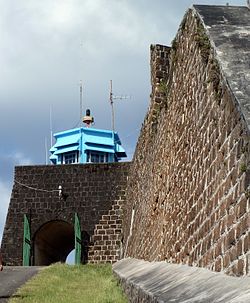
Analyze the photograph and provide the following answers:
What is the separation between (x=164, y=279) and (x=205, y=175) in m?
1.00

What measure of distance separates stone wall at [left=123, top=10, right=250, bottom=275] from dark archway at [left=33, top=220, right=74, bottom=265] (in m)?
12.0

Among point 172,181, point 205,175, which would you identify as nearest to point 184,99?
point 172,181

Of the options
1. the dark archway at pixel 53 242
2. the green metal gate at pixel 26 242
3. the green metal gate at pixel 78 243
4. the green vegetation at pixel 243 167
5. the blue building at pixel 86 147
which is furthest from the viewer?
the blue building at pixel 86 147

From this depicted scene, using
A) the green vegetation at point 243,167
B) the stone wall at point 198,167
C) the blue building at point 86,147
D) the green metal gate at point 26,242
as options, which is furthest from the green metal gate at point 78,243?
the green vegetation at point 243,167

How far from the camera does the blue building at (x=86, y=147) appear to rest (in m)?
27.7

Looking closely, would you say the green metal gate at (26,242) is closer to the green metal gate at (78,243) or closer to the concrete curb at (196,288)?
the green metal gate at (78,243)

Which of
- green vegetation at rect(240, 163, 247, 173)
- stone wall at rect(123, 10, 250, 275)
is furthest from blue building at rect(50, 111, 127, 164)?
green vegetation at rect(240, 163, 247, 173)

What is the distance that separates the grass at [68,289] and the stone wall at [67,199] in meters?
6.97

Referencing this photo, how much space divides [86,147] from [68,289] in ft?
56.1

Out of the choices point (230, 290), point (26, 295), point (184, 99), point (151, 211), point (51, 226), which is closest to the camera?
point (230, 290)

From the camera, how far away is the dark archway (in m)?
22.6

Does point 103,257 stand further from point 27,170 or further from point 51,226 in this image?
point 27,170

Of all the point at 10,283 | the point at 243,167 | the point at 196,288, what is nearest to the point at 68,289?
the point at 10,283

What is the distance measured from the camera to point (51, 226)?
75.2 ft
